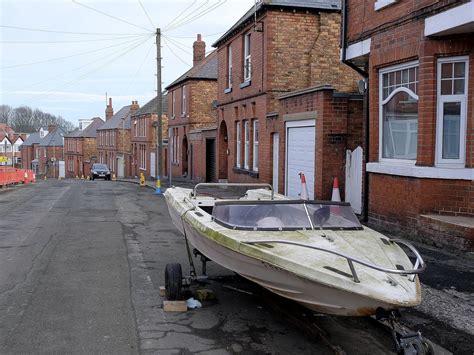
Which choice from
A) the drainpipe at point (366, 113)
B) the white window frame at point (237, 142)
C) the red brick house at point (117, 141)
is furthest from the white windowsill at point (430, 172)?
the red brick house at point (117, 141)

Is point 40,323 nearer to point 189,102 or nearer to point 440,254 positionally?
point 440,254

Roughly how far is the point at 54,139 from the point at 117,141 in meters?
30.0

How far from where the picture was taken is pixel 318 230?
5738 millimetres

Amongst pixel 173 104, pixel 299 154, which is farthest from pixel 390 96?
pixel 173 104

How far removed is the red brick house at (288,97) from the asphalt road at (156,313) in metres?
5.48

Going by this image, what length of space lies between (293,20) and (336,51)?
1.91m

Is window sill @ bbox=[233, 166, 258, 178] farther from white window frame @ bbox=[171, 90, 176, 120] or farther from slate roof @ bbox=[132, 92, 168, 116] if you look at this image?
slate roof @ bbox=[132, 92, 168, 116]

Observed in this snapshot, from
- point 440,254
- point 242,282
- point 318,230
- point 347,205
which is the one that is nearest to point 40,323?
point 242,282

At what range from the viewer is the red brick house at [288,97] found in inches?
540

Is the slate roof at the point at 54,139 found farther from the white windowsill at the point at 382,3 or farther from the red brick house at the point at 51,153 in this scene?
the white windowsill at the point at 382,3

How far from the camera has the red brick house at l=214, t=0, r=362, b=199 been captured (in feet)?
45.0

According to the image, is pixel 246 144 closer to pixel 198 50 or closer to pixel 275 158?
pixel 275 158

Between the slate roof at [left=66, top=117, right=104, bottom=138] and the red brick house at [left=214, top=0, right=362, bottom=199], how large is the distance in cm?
5682

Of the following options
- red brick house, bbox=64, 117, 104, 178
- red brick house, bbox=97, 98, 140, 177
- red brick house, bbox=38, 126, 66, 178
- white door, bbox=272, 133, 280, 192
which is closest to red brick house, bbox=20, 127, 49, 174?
red brick house, bbox=38, 126, 66, 178
